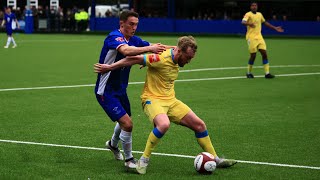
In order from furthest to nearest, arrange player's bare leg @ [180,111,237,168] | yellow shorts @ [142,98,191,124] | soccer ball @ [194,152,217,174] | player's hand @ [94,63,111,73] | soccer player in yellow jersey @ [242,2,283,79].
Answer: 1. soccer player in yellow jersey @ [242,2,283,79]
2. player's bare leg @ [180,111,237,168]
3. yellow shorts @ [142,98,191,124]
4. player's hand @ [94,63,111,73]
5. soccer ball @ [194,152,217,174]

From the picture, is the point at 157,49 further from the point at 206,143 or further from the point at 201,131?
the point at 206,143

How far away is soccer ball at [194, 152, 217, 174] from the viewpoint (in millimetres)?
9531

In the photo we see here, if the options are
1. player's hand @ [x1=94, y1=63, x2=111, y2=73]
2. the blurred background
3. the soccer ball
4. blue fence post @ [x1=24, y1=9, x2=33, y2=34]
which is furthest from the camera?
blue fence post @ [x1=24, y1=9, x2=33, y2=34]

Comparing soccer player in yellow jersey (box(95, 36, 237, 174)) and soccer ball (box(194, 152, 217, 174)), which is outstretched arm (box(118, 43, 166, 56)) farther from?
soccer ball (box(194, 152, 217, 174))

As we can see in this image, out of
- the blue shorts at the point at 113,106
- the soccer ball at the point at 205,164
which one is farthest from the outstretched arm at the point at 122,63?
the soccer ball at the point at 205,164

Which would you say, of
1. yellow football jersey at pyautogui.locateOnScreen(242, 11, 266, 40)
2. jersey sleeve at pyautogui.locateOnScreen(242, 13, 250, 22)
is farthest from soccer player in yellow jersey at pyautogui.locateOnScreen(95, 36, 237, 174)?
yellow football jersey at pyautogui.locateOnScreen(242, 11, 266, 40)

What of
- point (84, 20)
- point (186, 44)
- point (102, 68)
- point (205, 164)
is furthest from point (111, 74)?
point (84, 20)

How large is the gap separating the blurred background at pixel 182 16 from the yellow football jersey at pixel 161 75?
46.1 m

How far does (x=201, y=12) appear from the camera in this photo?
6159cm

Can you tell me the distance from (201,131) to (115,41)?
1.70 m

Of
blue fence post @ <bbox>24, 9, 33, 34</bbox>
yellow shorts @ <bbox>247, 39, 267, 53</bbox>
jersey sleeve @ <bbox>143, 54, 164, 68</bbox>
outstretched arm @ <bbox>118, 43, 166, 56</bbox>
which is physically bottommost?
blue fence post @ <bbox>24, 9, 33, 34</bbox>

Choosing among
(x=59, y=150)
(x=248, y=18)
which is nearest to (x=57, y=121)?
(x=59, y=150)

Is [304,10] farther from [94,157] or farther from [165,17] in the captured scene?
[94,157]

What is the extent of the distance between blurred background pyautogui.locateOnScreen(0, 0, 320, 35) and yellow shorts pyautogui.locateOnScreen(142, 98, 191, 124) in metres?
46.2
